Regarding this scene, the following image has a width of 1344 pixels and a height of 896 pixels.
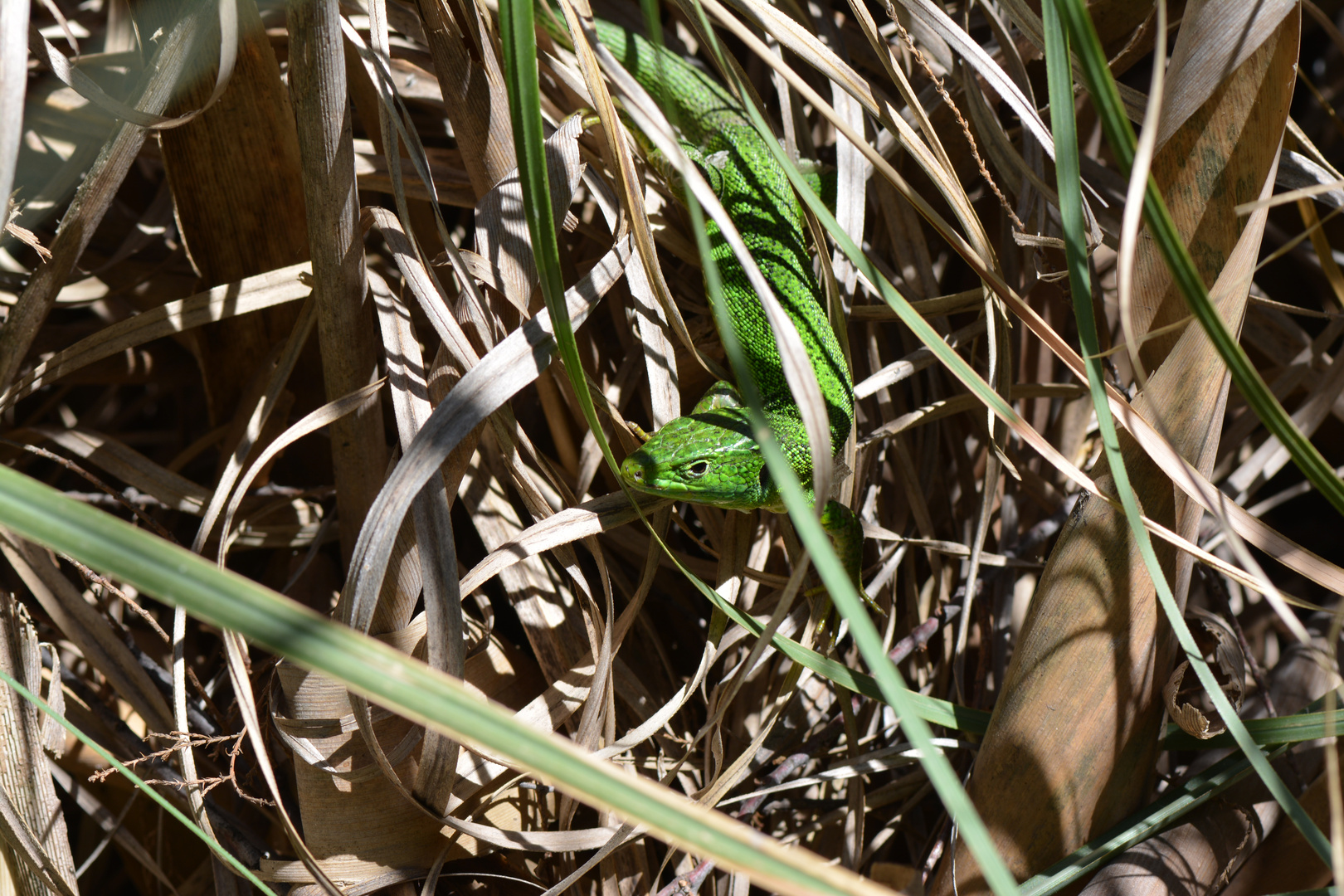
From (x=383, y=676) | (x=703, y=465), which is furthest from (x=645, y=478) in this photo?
(x=383, y=676)

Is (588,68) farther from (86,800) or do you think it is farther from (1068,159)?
(86,800)

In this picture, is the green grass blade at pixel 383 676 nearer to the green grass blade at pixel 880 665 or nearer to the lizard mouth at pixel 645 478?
the green grass blade at pixel 880 665

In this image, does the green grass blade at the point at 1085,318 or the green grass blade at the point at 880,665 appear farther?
the green grass blade at the point at 1085,318

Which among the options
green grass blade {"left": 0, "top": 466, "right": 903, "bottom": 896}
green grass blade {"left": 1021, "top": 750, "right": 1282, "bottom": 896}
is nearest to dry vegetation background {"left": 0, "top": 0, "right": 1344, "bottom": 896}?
green grass blade {"left": 1021, "top": 750, "right": 1282, "bottom": 896}

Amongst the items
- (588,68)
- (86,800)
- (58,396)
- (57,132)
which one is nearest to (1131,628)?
(588,68)

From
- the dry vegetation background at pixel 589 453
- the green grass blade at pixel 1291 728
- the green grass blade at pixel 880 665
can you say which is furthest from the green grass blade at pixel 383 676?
the green grass blade at pixel 1291 728

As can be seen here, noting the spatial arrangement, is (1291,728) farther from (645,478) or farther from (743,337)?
(743,337)

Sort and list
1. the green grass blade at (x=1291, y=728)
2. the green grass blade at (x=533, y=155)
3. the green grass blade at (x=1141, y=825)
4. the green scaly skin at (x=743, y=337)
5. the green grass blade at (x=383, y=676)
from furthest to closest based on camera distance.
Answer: the green scaly skin at (x=743, y=337)
the green grass blade at (x=1141, y=825)
the green grass blade at (x=1291, y=728)
the green grass blade at (x=533, y=155)
the green grass blade at (x=383, y=676)

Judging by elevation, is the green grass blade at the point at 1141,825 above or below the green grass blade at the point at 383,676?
below

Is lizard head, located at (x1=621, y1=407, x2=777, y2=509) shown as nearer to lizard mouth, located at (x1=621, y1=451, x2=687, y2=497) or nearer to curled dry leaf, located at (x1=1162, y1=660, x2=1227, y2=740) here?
lizard mouth, located at (x1=621, y1=451, x2=687, y2=497)
